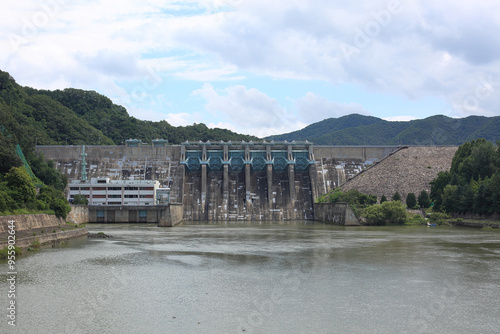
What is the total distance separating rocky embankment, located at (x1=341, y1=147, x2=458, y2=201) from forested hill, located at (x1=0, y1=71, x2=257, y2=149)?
51.8 m

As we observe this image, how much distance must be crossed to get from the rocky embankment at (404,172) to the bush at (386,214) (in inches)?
383

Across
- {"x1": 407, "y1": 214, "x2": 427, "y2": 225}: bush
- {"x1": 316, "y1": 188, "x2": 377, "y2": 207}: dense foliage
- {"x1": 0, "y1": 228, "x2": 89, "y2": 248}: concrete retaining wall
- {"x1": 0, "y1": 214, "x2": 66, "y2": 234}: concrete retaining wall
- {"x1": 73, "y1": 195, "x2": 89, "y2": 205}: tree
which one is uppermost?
{"x1": 73, "y1": 195, "x2": 89, "y2": 205}: tree

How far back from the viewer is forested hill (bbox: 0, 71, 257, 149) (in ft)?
330

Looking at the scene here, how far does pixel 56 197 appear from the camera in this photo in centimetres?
5388

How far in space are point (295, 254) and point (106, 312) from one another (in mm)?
18584

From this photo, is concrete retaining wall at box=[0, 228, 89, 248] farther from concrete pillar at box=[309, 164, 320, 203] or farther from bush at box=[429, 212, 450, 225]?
concrete pillar at box=[309, 164, 320, 203]

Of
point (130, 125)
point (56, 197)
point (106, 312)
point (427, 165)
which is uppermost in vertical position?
point (130, 125)

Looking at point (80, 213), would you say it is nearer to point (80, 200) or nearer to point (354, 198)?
point (80, 200)

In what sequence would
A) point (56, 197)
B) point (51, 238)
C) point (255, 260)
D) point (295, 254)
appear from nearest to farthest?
point (255, 260), point (295, 254), point (51, 238), point (56, 197)

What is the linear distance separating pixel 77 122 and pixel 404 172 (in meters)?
69.8

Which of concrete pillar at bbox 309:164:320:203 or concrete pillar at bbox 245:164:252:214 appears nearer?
concrete pillar at bbox 245:164:252:214

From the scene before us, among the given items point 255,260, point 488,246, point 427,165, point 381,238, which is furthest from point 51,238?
point 427,165

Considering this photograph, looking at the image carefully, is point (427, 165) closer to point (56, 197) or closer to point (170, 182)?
point (170, 182)

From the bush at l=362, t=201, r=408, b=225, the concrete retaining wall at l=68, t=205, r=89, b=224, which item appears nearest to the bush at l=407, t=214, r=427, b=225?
the bush at l=362, t=201, r=408, b=225
